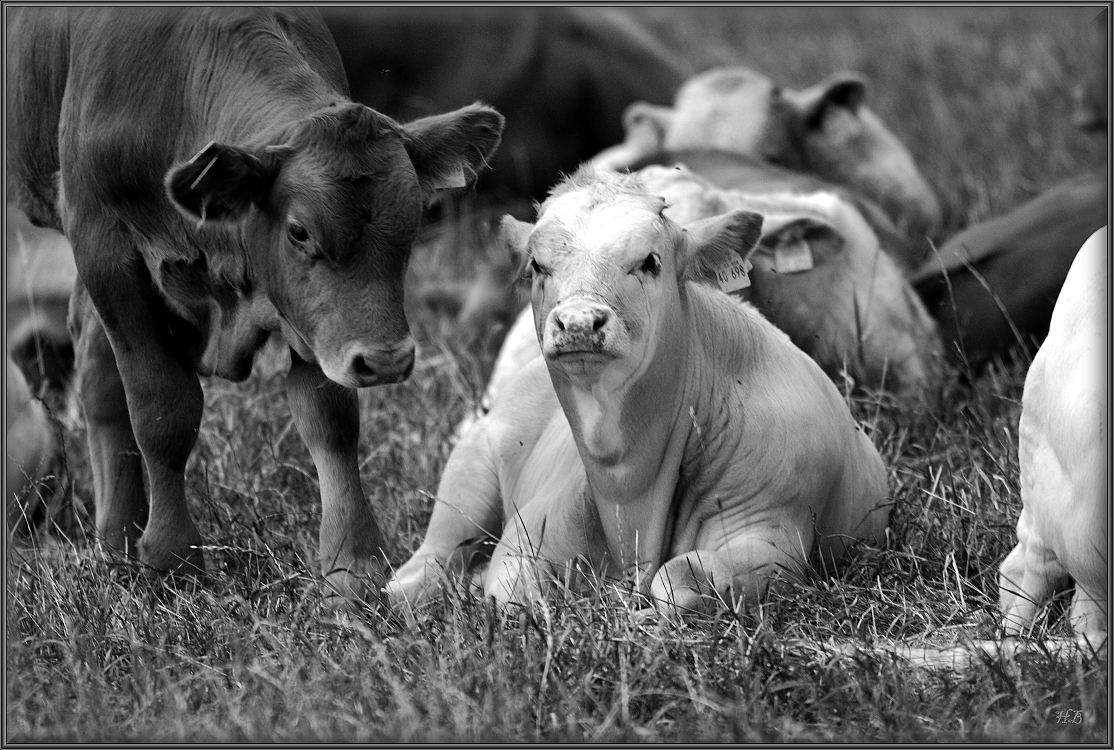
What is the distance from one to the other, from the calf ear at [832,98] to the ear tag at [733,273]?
193 inches

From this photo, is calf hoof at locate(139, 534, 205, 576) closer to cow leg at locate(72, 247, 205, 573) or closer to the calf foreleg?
cow leg at locate(72, 247, 205, 573)

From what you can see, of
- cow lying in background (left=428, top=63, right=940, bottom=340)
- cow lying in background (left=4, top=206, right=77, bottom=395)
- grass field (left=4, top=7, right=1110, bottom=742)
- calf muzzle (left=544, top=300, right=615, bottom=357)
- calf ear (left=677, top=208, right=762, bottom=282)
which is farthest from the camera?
cow lying in background (left=428, top=63, right=940, bottom=340)

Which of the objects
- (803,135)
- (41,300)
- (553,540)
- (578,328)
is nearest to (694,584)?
(553,540)

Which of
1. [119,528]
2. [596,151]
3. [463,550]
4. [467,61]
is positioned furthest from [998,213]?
[119,528]

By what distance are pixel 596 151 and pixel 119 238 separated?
22.4 feet

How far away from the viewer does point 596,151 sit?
35.0 feet

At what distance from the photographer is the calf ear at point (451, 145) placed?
396 cm

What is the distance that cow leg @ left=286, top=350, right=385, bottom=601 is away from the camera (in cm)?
421

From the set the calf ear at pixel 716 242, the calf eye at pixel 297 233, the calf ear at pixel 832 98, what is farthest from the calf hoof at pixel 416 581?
the calf ear at pixel 832 98

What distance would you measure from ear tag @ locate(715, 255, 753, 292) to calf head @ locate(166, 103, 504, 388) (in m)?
1.00

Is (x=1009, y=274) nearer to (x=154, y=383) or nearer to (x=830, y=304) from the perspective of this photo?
(x=830, y=304)

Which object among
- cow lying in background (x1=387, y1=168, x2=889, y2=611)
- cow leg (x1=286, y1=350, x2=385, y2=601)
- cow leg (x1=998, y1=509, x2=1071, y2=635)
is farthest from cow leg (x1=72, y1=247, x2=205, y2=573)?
cow leg (x1=998, y1=509, x2=1071, y2=635)

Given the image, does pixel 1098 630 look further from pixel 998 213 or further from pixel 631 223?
pixel 998 213

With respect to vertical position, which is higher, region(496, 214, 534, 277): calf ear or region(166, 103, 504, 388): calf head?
region(166, 103, 504, 388): calf head
